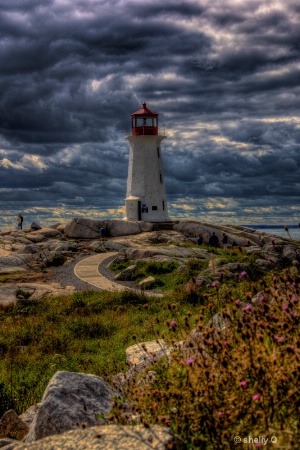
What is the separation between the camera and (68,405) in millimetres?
6473

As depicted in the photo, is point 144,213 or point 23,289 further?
point 144,213

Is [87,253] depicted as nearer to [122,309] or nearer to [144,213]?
[144,213]

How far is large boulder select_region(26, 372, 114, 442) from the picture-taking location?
20.6 feet

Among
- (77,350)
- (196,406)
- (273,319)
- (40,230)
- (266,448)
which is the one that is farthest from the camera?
(40,230)

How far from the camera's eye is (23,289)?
26.3 metres

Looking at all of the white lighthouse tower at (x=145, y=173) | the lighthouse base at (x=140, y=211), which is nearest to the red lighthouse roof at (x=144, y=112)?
the white lighthouse tower at (x=145, y=173)

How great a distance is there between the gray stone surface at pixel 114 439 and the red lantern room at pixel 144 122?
180 feet

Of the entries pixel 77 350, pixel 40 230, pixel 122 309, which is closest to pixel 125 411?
pixel 77 350

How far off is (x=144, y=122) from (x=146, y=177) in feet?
20.8

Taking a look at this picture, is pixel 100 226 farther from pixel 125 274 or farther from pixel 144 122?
pixel 125 274

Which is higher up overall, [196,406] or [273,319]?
[273,319]

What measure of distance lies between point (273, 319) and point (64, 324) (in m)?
13.3

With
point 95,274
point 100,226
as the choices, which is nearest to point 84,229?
point 100,226

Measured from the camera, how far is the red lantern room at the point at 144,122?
58.7 meters
